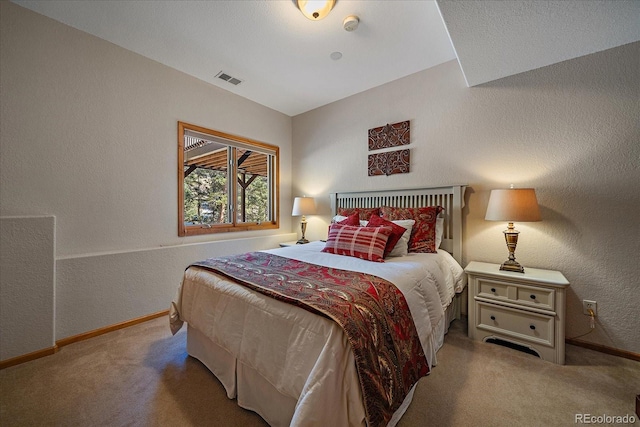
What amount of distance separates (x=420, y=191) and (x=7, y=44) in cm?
381

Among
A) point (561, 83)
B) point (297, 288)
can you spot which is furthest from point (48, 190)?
point (561, 83)

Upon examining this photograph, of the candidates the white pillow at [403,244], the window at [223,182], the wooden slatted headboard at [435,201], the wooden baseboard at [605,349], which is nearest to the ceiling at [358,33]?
the window at [223,182]

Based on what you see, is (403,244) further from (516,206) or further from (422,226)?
(516,206)

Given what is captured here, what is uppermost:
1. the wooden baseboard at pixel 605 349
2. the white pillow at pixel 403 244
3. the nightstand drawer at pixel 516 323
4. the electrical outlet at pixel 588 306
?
the white pillow at pixel 403 244

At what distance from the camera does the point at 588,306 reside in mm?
2027

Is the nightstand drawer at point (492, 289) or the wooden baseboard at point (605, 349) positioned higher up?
the nightstand drawer at point (492, 289)

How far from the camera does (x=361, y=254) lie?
7.04ft

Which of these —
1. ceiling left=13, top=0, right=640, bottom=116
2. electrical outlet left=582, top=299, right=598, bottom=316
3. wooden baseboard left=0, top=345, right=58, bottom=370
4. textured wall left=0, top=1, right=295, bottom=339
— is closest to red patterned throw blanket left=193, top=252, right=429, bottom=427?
textured wall left=0, top=1, right=295, bottom=339

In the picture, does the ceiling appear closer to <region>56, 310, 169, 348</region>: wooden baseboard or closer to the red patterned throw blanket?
the red patterned throw blanket

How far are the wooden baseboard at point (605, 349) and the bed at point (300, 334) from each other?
87 centimetres

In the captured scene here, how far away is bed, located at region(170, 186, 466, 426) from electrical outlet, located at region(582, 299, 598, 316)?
2.91ft

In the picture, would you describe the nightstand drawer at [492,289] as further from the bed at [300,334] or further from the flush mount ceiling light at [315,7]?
the flush mount ceiling light at [315,7]

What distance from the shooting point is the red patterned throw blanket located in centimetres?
102

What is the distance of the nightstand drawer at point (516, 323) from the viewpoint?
1.85m
